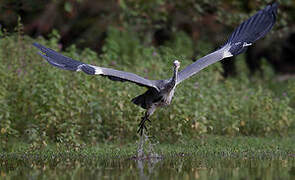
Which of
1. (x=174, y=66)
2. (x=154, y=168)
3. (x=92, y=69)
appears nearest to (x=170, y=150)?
(x=174, y=66)

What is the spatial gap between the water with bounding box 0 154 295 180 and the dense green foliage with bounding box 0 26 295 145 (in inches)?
54.6

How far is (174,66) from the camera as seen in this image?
846 cm

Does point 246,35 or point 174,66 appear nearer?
point 174,66

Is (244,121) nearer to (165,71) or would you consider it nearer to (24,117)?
(165,71)

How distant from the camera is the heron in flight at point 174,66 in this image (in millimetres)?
7852

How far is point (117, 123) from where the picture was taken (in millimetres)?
10234

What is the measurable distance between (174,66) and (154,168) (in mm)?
1643

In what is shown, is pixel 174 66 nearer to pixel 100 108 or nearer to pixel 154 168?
pixel 154 168

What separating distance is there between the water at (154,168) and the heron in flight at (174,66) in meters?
0.88

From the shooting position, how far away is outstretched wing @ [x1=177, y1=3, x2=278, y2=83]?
9136 mm

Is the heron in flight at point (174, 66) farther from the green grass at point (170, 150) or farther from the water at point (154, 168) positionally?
the water at point (154, 168)

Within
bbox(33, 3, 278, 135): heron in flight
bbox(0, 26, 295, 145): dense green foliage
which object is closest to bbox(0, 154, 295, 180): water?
bbox(33, 3, 278, 135): heron in flight

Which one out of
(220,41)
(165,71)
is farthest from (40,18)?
(165,71)

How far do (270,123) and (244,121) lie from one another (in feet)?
1.66
